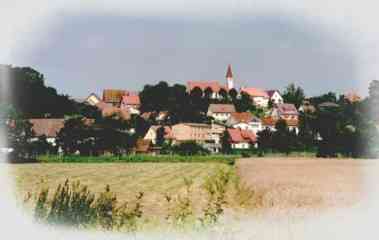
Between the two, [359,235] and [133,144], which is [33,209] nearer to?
[359,235]

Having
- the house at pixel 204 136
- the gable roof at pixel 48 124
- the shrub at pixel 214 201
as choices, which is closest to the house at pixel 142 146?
the house at pixel 204 136

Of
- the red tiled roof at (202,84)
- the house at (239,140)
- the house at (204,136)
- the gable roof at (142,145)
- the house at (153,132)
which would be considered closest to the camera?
the red tiled roof at (202,84)

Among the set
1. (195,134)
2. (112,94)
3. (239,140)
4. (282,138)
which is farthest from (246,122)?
(112,94)

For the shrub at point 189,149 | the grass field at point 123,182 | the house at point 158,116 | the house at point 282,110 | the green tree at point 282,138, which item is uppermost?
the house at point 282,110

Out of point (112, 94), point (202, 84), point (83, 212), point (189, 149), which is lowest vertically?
point (83, 212)

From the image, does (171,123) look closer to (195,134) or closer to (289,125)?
(289,125)

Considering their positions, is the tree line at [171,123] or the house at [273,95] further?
the house at [273,95]

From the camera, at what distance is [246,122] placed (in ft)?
99.8

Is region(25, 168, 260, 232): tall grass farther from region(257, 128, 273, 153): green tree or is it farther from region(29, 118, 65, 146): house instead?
region(257, 128, 273, 153): green tree

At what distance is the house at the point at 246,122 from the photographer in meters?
29.0

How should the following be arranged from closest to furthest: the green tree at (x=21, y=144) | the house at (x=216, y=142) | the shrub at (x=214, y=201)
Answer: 1. the shrub at (x=214, y=201)
2. the green tree at (x=21, y=144)
3. the house at (x=216, y=142)

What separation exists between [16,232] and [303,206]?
4.30m

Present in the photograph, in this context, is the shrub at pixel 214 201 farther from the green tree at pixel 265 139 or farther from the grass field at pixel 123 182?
the green tree at pixel 265 139

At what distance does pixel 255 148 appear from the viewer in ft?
112
